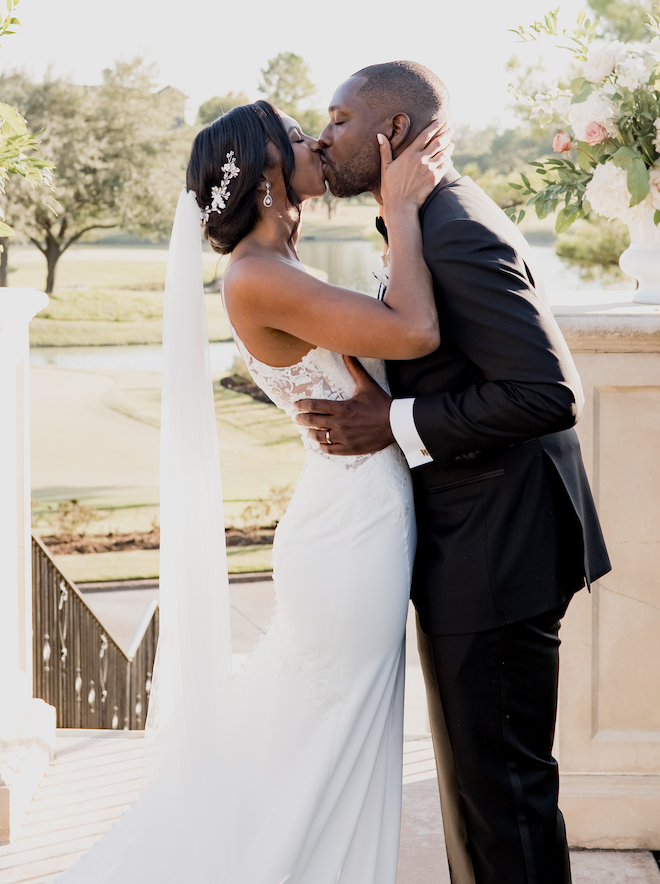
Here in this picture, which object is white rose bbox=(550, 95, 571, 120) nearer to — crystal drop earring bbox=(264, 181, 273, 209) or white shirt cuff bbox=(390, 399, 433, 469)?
crystal drop earring bbox=(264, 181, 273, 209)

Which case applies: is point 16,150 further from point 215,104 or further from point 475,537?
point 215,104

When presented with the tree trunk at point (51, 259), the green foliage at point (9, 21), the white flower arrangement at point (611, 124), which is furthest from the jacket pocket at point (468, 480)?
the tree trunk at point (51, 259)

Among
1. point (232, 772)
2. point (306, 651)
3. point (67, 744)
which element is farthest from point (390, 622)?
point (67, 744)

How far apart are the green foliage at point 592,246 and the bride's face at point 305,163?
43.4 ft

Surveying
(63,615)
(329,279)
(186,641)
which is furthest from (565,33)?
(329,279)

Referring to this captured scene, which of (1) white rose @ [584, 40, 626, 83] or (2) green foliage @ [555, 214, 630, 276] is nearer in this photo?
(1) white rose @ [584, 40, 626, 83]

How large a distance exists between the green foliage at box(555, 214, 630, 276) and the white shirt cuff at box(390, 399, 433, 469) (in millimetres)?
13460

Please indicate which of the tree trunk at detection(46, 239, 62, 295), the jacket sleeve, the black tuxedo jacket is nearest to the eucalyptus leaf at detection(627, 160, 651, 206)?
the black tuxedo jacket

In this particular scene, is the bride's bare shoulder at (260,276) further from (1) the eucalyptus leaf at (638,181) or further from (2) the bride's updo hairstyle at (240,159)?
(1) the eucalyptus leaf at (638,181)

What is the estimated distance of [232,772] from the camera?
2371 millimetres

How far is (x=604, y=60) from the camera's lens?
9.57 ft

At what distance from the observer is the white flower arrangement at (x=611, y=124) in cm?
288

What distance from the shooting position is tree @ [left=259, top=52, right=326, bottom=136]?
1572 cm

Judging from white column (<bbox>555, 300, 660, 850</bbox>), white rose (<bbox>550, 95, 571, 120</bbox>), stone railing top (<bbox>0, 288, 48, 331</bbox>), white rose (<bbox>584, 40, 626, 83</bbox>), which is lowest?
white column (<bbox>555, 300, 660, 850</bbox>)
